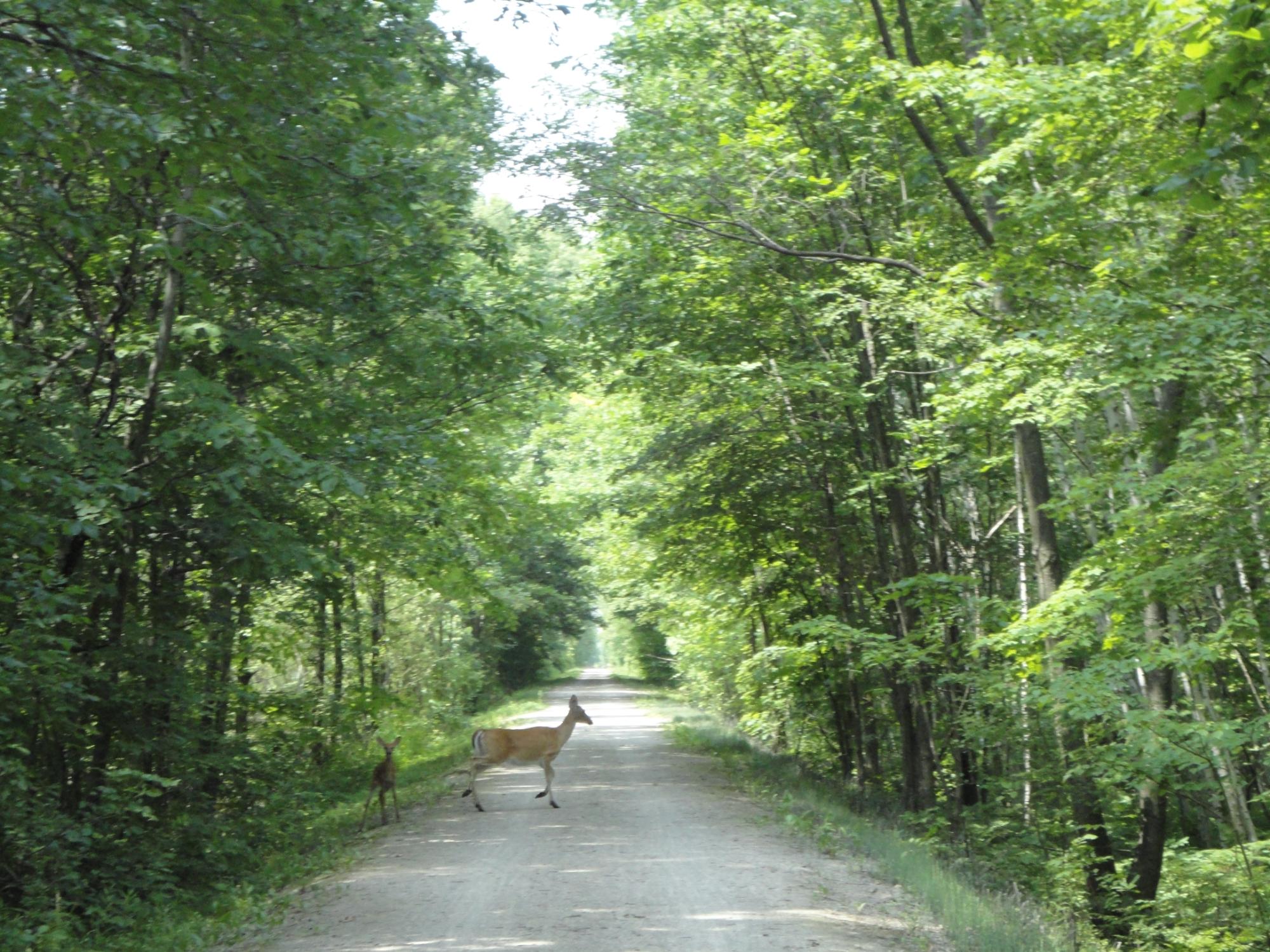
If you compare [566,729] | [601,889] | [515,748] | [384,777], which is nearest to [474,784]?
[515,748]

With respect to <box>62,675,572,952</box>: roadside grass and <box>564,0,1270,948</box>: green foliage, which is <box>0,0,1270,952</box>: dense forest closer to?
<box>564,0,1270,948</box>: green foliage

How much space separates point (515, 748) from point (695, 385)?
5523 millimetres

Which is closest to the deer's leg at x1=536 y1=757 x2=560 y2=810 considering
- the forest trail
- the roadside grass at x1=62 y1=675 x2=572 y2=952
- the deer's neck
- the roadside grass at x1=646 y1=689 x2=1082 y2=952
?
the forest trail

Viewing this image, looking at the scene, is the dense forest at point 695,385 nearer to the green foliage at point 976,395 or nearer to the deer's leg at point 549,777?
the green foliage at point 976,395

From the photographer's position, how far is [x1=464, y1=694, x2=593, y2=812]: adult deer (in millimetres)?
14844

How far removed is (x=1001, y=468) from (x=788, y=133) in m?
6.47

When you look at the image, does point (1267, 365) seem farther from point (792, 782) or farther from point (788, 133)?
point (792, 782)

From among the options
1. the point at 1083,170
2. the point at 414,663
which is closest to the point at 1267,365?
the point at 1083,170

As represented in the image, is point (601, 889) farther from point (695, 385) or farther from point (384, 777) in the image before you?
point (695, 385)

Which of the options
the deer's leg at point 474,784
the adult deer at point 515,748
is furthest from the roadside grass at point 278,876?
the adult deer at point 515,748

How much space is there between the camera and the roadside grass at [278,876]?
816 centimetres

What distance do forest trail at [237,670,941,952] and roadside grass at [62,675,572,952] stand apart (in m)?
0.30

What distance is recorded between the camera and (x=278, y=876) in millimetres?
10539

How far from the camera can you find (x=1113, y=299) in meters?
9.32
